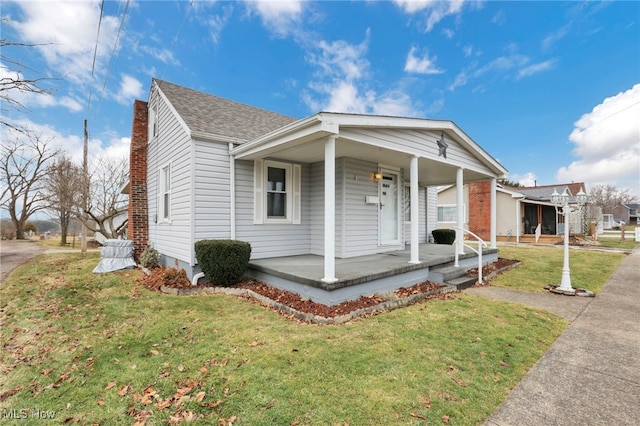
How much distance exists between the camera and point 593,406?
2.45 meters

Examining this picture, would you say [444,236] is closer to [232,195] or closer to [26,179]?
[232,195]

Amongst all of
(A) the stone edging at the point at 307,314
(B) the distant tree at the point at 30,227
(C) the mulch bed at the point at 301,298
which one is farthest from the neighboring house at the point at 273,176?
(B) the distant tree at the point at 30,227

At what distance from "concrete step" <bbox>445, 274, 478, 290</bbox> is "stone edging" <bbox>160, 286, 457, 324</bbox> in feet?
0.56

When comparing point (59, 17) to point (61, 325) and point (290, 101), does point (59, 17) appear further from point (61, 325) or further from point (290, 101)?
point (290, 101)

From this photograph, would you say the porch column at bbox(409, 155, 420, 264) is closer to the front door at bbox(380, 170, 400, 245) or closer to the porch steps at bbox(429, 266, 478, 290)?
the porch steps at bbox(429, 266, 478, 290)

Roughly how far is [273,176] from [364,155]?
2.49 meters

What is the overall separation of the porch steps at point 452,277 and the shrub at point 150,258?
25.4 ft

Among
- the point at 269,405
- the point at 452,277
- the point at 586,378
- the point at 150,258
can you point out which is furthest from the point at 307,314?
the point at 150,258

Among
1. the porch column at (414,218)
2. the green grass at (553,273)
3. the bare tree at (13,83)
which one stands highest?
the bare tree at (13,83)

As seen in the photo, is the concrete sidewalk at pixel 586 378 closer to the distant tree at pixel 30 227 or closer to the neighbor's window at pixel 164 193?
the neighbor's window at pixel 164 193

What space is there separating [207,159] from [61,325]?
4.05 m

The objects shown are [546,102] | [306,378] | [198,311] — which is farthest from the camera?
[546,102]

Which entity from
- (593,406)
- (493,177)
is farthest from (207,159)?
(493,177)

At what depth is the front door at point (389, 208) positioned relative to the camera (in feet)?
27.9
